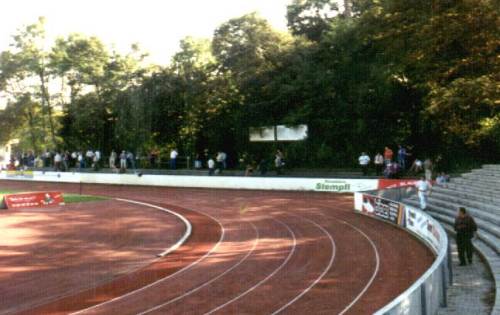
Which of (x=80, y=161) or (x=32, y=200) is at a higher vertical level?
(x=80, y=161)

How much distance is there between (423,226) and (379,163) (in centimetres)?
1525

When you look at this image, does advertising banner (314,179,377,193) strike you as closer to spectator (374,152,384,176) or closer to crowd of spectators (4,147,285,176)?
spectator (374,152,384,176)

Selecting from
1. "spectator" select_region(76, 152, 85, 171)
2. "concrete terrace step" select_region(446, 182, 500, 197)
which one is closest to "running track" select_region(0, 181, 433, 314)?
"concrete terrace step" select_region(446, 182, 500, 197)

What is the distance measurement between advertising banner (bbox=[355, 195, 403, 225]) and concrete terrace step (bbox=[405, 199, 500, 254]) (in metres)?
1.85

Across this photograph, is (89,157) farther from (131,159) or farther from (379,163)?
(379,163)

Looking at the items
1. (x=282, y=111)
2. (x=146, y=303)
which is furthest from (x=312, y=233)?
(x=282, y=111)

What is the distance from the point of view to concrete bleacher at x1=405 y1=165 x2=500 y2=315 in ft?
55.2

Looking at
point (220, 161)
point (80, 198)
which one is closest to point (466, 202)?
point (220, 161)

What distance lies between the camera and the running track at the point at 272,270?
1334cm

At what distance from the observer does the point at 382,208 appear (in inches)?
1005

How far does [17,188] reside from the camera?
1834 inches

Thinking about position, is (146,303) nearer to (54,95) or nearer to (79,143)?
(79,143)

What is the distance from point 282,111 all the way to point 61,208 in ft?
57.8

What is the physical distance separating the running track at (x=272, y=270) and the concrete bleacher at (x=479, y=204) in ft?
6.26
